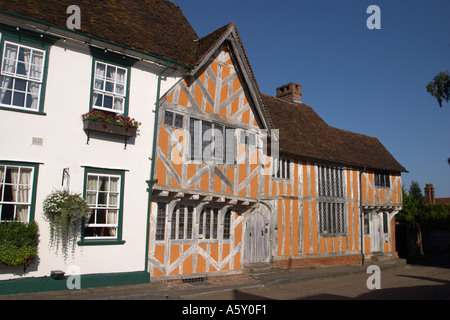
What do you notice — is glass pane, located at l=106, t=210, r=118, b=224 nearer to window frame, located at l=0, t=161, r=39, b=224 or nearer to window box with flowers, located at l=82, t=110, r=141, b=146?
window frame, located at l=0, t=161, r=39, b=224

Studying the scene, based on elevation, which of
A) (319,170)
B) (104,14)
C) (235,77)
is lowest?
(319,170)

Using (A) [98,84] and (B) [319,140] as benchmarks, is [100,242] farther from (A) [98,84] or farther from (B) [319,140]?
(B) [319,140]

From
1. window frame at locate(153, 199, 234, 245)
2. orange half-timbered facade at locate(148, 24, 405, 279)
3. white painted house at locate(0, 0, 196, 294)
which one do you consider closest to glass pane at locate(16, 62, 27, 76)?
white painted house at locate(0, 0, 196, 294)

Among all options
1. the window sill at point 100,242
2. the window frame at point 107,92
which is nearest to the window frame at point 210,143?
the window frame at point 107,92

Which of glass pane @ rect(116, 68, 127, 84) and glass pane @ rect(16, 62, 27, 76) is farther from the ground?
glass pane @ rect(116, 68, 127, 84)

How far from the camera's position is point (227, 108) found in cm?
1306

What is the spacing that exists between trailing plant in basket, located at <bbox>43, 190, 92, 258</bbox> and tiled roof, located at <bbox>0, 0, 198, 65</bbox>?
423 cm

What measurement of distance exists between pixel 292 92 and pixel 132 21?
1259 centimetres

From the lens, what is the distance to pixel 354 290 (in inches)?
464

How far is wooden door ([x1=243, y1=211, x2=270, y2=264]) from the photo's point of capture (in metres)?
14.5

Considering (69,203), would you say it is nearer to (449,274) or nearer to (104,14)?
(104,14)

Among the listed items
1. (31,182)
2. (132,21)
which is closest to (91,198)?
(31,182)

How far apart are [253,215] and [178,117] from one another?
556 centimetres

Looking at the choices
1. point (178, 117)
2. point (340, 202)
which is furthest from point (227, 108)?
point (340, 202)
